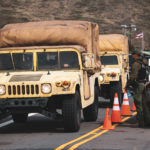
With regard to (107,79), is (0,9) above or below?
above

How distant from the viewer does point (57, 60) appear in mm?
14977

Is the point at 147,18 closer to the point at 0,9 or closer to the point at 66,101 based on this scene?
the point at 0,9

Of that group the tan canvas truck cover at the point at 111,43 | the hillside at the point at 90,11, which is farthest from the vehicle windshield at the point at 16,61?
the hillside at the point at 90,11

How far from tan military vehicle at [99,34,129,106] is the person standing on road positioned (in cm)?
672

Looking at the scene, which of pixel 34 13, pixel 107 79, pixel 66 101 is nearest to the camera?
pixel 66 101

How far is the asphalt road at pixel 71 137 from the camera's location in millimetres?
11887

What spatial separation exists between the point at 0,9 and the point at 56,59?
138658 millimetres

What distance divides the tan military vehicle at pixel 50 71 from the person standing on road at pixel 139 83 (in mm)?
993

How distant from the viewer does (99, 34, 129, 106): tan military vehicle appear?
72.9ft

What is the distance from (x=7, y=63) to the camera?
15008 mm

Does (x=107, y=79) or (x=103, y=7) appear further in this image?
(x=103, y=7)

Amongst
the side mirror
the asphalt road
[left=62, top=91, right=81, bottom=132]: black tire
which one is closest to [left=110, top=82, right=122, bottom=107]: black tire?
the asphalt road

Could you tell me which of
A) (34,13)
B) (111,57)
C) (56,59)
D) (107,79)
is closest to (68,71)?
Answer: (56,59)

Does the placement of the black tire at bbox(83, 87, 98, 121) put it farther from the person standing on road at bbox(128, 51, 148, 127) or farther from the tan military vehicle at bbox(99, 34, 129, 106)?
the tan military vehicle at bbox(99, 34, 129, 106)
